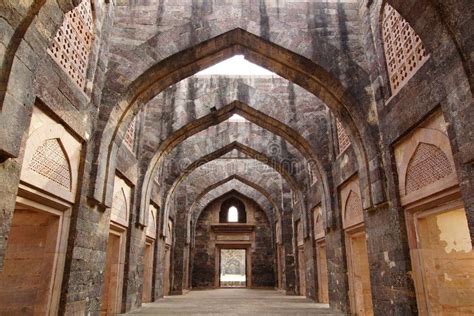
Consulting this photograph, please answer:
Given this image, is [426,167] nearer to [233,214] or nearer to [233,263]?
[233,214]

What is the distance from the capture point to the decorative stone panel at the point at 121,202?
6.86 meters

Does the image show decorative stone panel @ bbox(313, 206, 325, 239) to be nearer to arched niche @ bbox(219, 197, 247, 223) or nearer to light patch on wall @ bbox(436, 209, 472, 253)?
light patch on wall @ bbox(436, 209, 472, 253)

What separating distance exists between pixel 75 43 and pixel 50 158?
172 centimetres

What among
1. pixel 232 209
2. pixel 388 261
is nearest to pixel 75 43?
pixel 388 261

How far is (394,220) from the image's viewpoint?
185 inches

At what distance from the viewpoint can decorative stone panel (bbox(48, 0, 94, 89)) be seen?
4324 mm

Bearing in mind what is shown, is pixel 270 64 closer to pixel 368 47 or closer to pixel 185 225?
pixel 368 47

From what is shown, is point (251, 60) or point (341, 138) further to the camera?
point (341, 138)

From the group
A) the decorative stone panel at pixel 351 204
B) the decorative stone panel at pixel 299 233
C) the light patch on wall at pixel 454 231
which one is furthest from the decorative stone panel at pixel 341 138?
the decorative stone panel at pixel 299 233

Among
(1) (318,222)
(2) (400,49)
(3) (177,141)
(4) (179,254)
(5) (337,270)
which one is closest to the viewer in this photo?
(2) (400,49)

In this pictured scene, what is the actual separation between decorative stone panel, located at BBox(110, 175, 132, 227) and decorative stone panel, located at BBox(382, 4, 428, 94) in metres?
5.27

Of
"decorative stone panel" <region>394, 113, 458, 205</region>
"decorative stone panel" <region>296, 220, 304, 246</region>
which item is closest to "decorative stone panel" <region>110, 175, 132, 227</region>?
"decorative stone panel" <region>394, 113, 458, 205</region>

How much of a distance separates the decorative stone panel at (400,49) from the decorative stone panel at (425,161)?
76 cm

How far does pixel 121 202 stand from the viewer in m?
7.30
